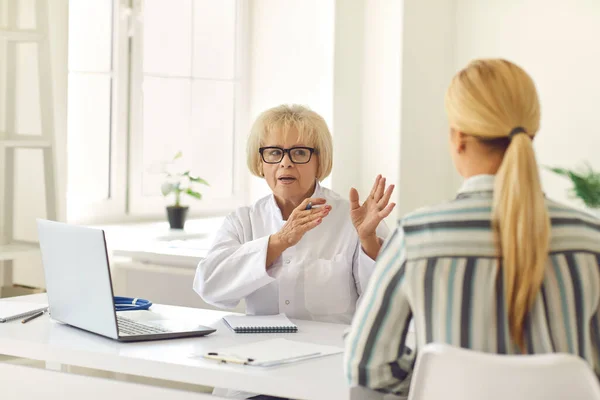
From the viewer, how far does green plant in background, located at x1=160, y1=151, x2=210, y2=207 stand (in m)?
4.09

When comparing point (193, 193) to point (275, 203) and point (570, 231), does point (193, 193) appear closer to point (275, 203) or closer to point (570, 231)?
point (275, 203)

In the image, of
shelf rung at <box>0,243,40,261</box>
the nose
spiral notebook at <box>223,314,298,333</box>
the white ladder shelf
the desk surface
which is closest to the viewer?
the desk surface

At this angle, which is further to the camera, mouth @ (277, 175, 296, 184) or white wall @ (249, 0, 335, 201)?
white wall @ (249, 0, 335, 201)

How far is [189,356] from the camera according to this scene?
6.35ft

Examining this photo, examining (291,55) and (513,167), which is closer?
(513,167)

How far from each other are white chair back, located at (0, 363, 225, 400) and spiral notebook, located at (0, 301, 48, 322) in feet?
0.66

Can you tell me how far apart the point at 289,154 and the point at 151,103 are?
1806 mm

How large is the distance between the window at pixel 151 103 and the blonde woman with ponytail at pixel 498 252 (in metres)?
2.81

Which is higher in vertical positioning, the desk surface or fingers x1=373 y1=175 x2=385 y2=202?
fingers x1=373 y1=175 x2=385 y2=202

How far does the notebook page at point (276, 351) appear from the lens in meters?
1.88

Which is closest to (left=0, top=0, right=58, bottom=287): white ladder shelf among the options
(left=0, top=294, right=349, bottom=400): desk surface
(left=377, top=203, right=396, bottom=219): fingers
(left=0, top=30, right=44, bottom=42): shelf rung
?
(left=0, top=30, right=44, bottom=42): shelf rung

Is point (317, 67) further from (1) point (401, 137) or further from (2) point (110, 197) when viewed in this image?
(2) point (110, 197)

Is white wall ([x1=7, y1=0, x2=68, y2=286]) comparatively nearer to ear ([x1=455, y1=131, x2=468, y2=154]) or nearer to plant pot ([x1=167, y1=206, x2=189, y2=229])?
plant pot ([x1=167, y1=206, x2=189, y2=229])

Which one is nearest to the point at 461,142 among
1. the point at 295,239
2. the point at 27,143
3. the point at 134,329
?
the point at 295,239
